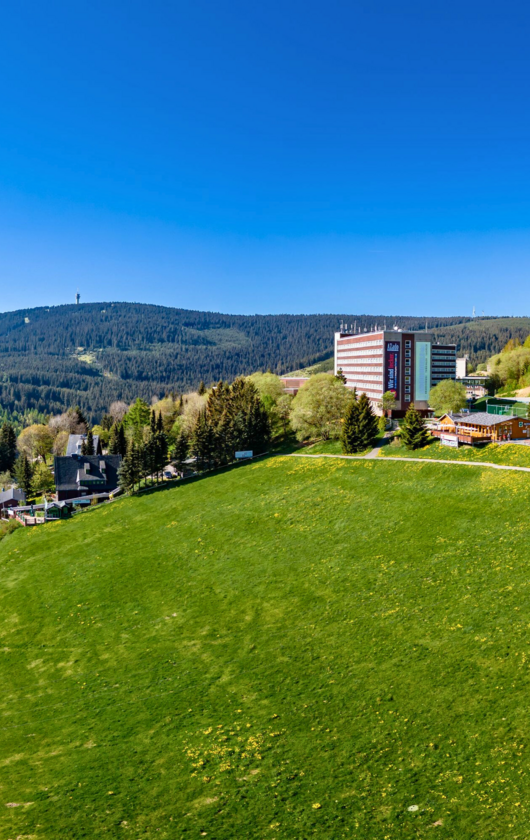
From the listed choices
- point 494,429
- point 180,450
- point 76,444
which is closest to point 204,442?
point 180,450

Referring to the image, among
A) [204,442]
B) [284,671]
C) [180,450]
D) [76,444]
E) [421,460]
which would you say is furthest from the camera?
[76,444]

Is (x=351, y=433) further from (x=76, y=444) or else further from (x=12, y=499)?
(x=76, y=444)

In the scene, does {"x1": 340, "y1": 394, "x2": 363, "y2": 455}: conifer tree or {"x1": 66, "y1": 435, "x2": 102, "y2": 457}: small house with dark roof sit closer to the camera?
{"x1": 340, "y1": 394, "x2": 363, "y2": 455}: conifer tree

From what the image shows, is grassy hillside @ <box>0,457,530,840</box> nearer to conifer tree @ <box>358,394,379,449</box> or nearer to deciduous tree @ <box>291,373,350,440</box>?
conifer tree @ <box>358,394,379,449</box>

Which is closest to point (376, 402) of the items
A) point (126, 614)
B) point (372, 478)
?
point (372, 478)

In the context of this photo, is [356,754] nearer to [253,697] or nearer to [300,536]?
[253,697]

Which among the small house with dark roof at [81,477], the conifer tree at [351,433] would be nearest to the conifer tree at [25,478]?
the small house with dark roof at [81,477]

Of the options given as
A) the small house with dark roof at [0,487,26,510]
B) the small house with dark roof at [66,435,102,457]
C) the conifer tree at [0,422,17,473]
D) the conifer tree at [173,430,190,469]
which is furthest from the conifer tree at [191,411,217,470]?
the conifer tree at [0,422,17,473]

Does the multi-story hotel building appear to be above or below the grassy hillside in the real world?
above
